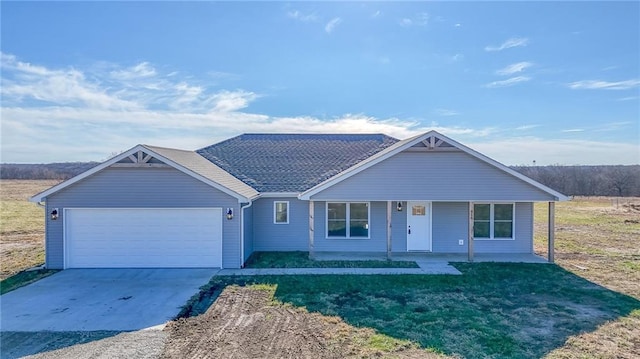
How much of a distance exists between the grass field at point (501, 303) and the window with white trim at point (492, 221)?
1.90 metres

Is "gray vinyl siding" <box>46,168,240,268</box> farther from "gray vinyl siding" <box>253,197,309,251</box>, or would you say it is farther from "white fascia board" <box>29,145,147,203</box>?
"gray vinyl siding" <box>253,197,309,251</box>

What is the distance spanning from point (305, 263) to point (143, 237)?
575 cm

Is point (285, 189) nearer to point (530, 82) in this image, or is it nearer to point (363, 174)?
point (363, 174)

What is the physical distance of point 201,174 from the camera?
491 inches

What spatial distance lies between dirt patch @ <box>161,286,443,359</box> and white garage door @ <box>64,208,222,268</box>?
410cm

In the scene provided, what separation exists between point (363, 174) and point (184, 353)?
884 centimetres

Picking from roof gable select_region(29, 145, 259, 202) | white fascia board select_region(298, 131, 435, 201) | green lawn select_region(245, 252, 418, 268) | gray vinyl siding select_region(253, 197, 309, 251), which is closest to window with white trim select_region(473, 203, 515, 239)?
green lawn select_region(245, 252, 418, 268)

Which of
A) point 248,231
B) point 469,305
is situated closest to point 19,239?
point 248,231

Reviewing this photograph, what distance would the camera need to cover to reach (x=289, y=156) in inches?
718

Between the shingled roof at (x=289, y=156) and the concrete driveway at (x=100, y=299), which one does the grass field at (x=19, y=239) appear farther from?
the shingled roof at (x=289, y=156)

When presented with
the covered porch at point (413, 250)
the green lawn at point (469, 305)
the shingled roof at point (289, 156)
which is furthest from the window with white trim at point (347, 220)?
the green lawn at point (469, 305)

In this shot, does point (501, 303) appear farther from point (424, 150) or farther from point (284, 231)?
point (284, 231)

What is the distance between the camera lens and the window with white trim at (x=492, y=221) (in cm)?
1460

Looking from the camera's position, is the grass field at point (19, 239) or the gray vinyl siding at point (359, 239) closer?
the grass field at point (19, 239)
